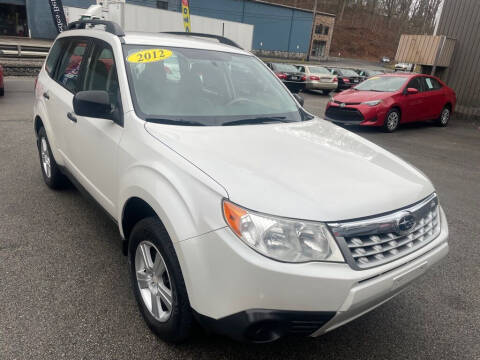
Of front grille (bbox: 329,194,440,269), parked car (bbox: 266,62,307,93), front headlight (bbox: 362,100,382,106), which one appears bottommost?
parked car (bbox: 266,62,307,93)

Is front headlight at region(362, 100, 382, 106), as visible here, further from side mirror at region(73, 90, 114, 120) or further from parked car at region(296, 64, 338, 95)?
parked car at region(296, 64, 338, 95)

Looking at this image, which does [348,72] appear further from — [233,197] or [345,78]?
[233,197]

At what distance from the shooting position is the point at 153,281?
2377mm

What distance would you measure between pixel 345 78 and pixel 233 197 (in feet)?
72.9

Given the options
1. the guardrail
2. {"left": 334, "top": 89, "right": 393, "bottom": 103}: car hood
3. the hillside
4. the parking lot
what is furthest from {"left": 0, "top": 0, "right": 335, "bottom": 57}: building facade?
the parking lot

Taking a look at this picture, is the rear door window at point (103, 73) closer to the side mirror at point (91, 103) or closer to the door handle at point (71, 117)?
the side mirror at point (91, 103)

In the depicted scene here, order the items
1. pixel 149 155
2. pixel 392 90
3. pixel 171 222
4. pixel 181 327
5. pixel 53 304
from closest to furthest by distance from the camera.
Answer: pixel 171 222 < pixel 181 327 < pixel 149 155 < pixel 53 304 < pixel 392 90

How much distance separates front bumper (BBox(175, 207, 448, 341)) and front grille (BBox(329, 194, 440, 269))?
0.06 metres

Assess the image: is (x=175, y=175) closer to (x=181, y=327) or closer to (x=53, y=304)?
(x=181, y=327)

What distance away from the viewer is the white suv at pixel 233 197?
69.7 inches

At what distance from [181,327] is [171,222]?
0.61 m

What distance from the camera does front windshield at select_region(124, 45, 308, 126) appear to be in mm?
2707

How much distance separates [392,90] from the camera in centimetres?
1028

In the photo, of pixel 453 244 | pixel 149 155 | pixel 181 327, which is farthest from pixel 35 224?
pixel 453 244
